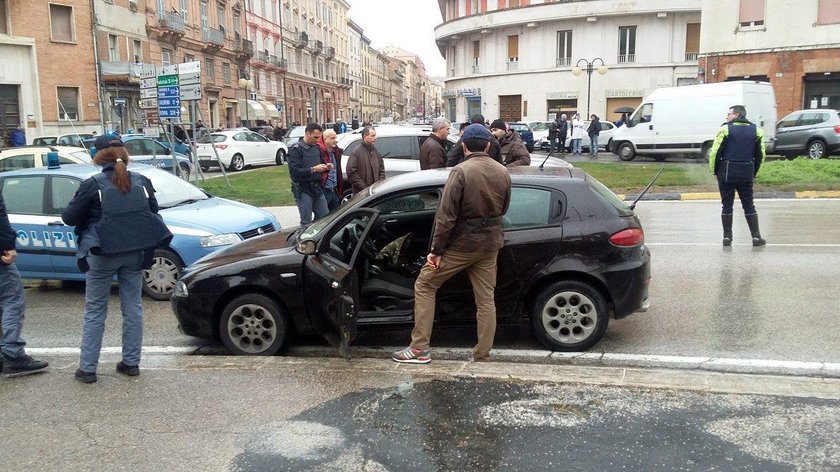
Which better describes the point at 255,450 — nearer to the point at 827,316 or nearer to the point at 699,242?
the point at 827,316

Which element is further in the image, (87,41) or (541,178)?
(87,41)

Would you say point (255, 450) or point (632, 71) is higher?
point (632, 71)

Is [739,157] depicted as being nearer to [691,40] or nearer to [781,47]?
[781,47]

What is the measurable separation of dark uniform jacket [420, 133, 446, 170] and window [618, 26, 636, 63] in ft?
133

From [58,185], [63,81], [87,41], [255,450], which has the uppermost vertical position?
[87,41]

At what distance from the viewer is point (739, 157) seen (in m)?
9.01

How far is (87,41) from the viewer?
33219 millimetres

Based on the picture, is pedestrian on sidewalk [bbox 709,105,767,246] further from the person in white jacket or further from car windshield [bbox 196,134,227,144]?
car windshield [bbox 196,134,227,144]

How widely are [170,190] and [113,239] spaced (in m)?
4.12

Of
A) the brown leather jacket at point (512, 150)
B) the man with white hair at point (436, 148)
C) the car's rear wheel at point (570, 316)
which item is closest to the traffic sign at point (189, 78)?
the man with white hair at point (436, 148)

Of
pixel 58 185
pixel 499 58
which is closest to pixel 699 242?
pixel 58 185

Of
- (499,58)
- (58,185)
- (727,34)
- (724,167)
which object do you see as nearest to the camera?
(58,185)

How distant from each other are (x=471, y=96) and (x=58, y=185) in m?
46.5

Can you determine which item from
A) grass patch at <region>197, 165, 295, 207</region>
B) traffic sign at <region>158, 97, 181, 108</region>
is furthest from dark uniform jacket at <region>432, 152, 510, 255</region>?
traffic sign at <region>158, 97, 181, 108</region>
